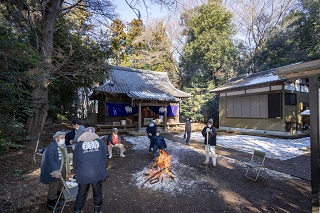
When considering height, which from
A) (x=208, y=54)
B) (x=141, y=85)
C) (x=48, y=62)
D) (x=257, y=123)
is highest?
(x=208, y=54)

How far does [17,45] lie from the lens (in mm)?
3764

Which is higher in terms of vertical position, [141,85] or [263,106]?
[141,85]

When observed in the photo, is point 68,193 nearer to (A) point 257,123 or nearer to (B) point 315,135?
(B) point 315,135

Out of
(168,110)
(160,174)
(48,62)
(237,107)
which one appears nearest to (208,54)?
(237,107)

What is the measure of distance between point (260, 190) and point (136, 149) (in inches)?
221

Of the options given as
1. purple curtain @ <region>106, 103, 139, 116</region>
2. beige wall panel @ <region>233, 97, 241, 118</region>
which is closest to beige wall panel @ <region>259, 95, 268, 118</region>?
beige wall panel @ <region>233, 97, 241, 118</region>

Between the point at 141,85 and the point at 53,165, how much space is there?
13498 millimetres

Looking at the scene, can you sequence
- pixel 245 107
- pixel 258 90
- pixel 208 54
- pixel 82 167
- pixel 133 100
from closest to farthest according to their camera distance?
pixel 82 167
pixel 258 90
pixel 133 100
pixel 245 107
pixel 208 54

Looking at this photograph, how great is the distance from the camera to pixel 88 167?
3.04m

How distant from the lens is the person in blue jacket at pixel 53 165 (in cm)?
331

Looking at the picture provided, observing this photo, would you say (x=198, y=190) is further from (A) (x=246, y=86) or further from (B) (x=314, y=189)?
(A) (x=246, y=86)

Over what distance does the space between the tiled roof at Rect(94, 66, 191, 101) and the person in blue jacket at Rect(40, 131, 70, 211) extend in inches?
361

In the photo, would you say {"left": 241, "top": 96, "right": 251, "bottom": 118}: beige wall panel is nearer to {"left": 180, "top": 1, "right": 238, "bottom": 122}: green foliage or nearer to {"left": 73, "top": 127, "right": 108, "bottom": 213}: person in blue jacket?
{"left": 180, "top": 1, "right": 238, "bottom": 122}: green foliage

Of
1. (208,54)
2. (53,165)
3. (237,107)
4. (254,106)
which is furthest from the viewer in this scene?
(208,54)
